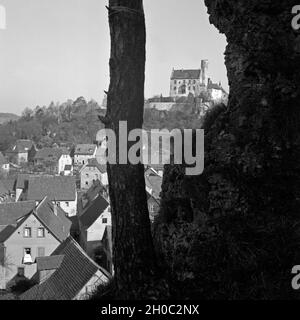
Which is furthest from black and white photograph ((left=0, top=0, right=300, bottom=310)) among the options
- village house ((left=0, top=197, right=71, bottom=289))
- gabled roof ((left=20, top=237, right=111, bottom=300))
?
village house ((left=0, top=197, right=71, bottom=289))

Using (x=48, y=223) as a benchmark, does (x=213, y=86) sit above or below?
above

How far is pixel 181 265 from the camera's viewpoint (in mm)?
5395

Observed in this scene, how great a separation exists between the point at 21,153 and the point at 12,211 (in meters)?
70.5

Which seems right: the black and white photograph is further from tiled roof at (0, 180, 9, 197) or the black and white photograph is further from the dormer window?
tiled roof at (0, 180, 9, 197)

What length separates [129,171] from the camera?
4844 millimetres

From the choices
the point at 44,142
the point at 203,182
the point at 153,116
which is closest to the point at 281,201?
the point at 203,182

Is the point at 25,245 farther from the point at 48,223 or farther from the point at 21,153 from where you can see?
the point at 21,153

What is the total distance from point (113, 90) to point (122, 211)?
1.32 metres

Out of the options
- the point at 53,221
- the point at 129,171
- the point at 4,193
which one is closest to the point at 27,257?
the point at 53,221

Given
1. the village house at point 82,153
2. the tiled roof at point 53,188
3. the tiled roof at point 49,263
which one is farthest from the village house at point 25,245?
the village house at point 82,153

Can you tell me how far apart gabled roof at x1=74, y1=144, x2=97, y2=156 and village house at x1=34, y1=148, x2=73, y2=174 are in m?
3.34

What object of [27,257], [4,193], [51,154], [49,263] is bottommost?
[27,257]
